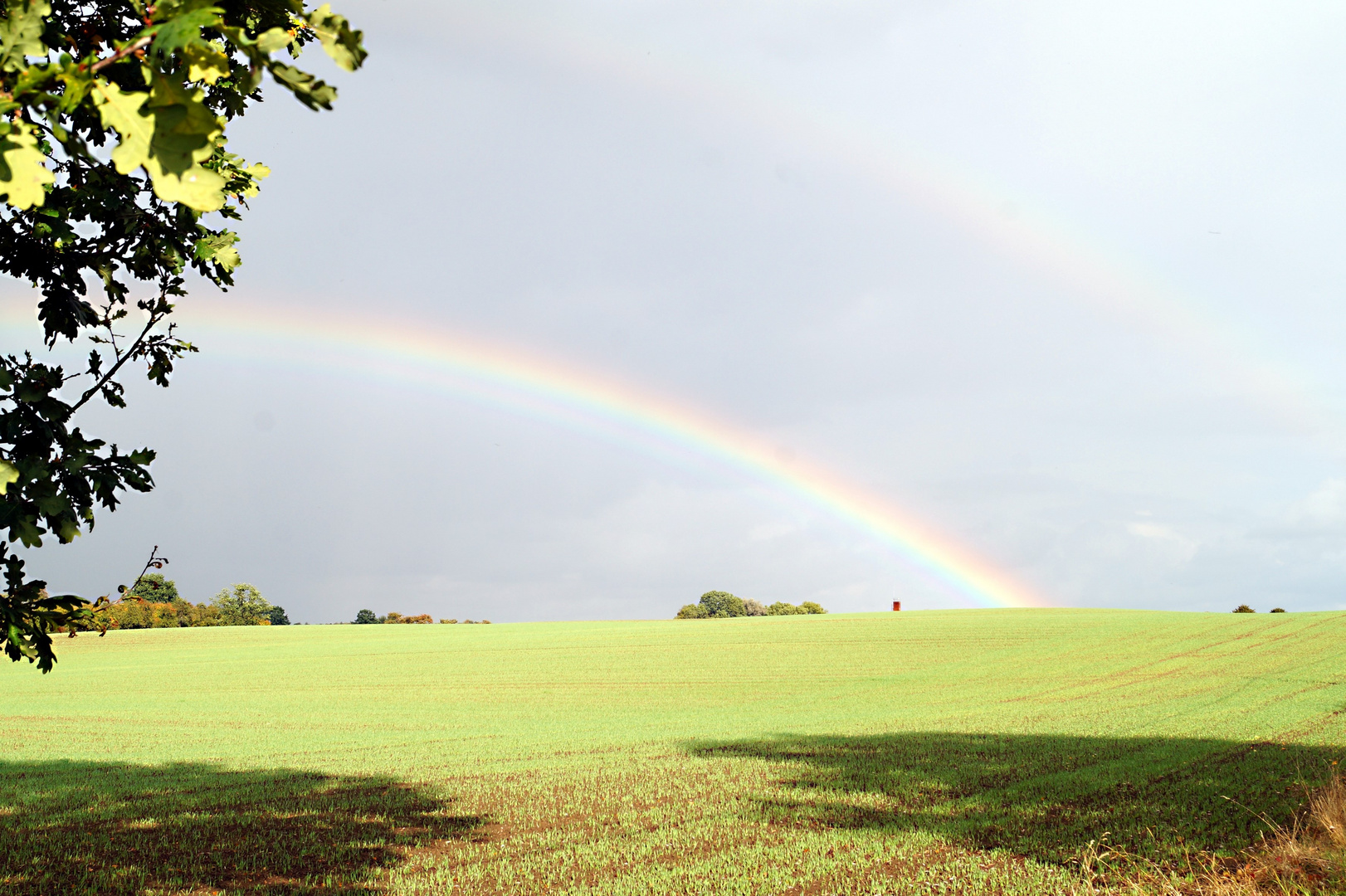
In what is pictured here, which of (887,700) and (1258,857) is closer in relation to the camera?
(1258,857)

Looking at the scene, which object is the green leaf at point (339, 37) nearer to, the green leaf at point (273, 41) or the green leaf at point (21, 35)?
the green leaf at point (273, 41)

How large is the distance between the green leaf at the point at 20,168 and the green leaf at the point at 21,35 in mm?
398

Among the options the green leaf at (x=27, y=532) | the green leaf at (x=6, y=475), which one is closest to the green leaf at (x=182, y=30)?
the green leaf at (x=6, y=475)

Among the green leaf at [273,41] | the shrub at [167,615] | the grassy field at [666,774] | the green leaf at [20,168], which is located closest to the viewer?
the green leaf at [20,168]

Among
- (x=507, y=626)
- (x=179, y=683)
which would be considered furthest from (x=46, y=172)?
(x=507, y=626)

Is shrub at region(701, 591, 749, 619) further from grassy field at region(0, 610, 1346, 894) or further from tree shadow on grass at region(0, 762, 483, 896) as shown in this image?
tree shadow on grass at region(0, 762, 483, 896)

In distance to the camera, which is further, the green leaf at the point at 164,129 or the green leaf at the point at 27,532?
the green leaf at the point at 27,532

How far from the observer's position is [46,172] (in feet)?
8.77

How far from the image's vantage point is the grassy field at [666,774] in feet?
33.4

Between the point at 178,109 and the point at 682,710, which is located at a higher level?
the point at 178,109

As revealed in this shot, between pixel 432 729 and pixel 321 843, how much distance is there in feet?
50.2

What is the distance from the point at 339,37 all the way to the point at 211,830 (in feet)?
42.7

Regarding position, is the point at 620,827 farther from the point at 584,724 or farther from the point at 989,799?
the point at 584,724

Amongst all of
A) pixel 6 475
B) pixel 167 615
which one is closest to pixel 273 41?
pixel 6 475
